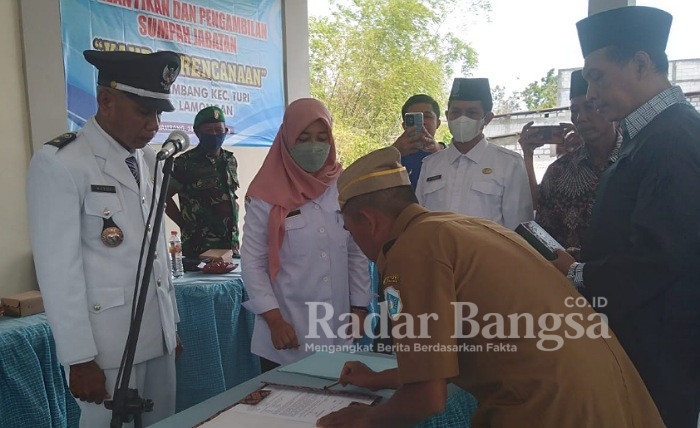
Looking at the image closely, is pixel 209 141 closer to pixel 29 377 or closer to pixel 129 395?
pixel 29 377

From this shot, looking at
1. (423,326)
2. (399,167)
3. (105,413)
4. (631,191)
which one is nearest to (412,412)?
(423,326)

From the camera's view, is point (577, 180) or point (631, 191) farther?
point (577, 180)

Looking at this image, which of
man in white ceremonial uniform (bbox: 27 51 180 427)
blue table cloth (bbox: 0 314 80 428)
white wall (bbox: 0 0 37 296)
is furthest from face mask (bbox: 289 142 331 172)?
white wall (bbox: 0 0 37 296)

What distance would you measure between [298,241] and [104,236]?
0.72m

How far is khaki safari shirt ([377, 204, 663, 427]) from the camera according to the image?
1.04m

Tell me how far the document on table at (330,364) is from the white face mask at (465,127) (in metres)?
1.49

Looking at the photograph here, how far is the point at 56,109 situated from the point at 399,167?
3052mm

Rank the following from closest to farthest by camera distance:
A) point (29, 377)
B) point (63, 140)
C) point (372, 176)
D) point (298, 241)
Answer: point (372, 176)
point (63, 140)
point (298, 241)
point (29, 377)

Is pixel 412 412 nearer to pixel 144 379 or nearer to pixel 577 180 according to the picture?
pixel 144 379

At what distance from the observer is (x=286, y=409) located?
4.29ft

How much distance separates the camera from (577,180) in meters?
2.51

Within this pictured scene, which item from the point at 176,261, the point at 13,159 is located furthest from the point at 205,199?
the point at 13,159

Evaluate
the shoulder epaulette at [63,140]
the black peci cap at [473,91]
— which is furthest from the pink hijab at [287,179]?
the black peci cap at [473,91]

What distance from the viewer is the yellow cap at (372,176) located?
4.00 ft
